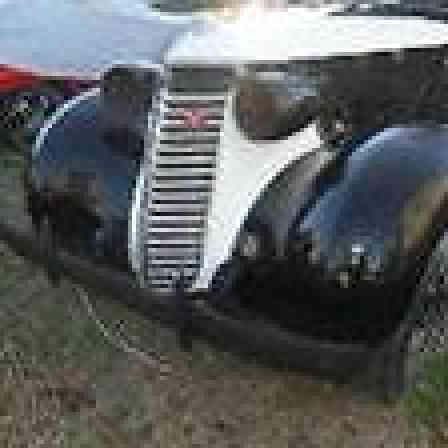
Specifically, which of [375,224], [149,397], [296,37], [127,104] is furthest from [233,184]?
[149,397]

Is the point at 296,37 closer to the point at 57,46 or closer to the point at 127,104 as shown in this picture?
the point at 127,104

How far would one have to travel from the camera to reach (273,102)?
3031 mm

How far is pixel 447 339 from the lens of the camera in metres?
3.31

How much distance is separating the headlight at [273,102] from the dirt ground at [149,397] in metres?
0.89

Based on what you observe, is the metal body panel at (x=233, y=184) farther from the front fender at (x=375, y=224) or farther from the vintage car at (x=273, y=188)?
the front fender at (x=375, y=224)

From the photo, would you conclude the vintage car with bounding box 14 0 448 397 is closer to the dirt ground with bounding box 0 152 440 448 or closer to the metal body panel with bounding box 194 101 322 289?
the metal body panel with bounding box 194 101 322 289

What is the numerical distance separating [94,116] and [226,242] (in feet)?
3.02

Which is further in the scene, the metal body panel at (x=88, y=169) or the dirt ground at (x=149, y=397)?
the dirt ground at (x=149, y=397)

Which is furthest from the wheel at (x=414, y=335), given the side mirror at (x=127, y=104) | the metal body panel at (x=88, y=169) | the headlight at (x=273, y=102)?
the side mirror at (x=127, y=104)

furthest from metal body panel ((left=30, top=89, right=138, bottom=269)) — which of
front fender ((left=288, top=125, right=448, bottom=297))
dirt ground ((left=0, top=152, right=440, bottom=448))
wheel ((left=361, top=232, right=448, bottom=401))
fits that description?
wheel ((left=361, top=232, right=448, bottom=401))

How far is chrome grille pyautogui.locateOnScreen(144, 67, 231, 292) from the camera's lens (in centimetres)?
285

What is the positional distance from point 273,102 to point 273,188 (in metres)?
0.40

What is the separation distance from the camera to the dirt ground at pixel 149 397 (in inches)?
132

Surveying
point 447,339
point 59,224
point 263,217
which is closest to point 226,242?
point 263,217
